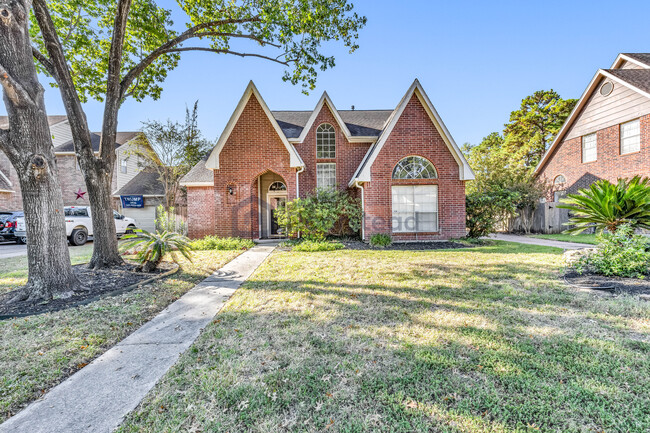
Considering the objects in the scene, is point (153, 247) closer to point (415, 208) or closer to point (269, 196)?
point (269, 196)

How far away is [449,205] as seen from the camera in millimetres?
10961

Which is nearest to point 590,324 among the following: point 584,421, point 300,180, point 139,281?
point 584,421

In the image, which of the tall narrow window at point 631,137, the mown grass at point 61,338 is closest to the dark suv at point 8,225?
the mown grass at point 61,338

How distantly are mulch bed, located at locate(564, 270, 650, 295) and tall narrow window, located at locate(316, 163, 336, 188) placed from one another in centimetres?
973

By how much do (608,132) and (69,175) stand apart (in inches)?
1360

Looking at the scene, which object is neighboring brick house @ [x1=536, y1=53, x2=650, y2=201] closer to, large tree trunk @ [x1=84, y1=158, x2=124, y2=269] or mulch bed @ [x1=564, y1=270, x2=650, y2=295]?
mulch bed @ [x1=564, y1=270, x2=650, y2=295]

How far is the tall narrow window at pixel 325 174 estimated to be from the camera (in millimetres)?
13258

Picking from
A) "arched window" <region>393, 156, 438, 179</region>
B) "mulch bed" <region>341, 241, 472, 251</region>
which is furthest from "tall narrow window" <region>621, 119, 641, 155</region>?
"mulch bed" <region>341, 241, 472, 251</region>

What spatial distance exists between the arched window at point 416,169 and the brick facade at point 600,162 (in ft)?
26.5

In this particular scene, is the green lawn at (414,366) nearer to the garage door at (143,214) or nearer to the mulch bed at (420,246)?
the mulch bed at (420,246)

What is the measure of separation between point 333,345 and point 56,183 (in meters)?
5.53

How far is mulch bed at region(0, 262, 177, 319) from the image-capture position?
154 inches

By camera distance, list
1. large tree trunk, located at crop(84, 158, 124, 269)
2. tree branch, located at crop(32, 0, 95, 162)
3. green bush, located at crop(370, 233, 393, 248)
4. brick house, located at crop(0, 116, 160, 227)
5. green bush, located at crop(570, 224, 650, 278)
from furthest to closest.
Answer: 1. brick house, located at crop(0, 116, 160, 227)
2. green bush, located at crop(370, 233, 393, 248)
3. large tree trunk, located at crop(84, 158, 124, 269)
4. tree branch, located at crop(32, 0, 95, 162)
5. green bush, located at crop(570, 224, 650, 278)

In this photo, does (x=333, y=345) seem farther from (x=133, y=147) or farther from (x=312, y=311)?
(x=133, y=147)
